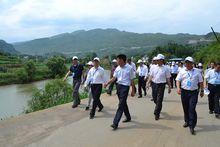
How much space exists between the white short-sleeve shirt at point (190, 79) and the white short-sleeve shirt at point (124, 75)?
53.1 inches

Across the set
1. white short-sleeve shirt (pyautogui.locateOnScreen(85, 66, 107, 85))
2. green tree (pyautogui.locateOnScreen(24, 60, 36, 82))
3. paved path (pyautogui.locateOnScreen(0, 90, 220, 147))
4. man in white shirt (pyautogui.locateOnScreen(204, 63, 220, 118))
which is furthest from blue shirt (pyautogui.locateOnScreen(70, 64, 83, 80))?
green tree (pyautogui.locateOnScreen(24, 60, 36, 82))

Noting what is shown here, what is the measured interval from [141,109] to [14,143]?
5.83 m

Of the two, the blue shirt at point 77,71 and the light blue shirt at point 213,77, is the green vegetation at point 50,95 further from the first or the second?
the light blue shirt at point 213,77

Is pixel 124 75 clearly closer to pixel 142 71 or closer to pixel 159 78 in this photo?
pixel 159 78

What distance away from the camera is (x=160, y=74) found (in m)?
11.8

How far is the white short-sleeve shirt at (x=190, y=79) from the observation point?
382 inches

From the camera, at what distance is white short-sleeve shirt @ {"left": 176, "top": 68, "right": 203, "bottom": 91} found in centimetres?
970

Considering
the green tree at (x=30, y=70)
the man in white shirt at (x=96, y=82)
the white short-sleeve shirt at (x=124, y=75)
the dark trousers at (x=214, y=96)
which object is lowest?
the green tree at (x=30, y=70)

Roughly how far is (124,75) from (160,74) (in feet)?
6.23

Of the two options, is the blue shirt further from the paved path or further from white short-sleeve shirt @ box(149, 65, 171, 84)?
white short-sleeve shirt @ box(149, 65, 171, 84)

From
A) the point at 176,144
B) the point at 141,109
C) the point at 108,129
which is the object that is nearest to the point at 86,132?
the point at 108,129

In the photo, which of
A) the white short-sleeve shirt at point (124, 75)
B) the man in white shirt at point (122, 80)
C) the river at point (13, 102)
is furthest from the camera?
the river at point (13, 102)

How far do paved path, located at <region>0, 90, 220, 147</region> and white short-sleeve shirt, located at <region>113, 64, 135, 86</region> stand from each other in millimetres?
1191

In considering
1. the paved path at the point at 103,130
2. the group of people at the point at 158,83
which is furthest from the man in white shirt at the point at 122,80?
the paved path at the point at 103,130
